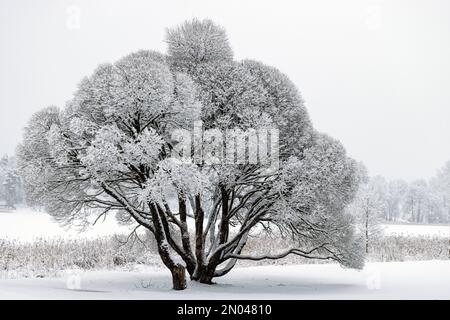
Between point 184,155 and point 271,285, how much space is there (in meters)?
6.10

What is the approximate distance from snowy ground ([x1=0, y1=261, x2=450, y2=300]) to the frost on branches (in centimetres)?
120

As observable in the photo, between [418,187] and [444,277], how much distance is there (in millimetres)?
92616

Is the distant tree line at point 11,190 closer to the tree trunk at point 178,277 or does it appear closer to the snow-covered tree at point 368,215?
the snow-covered tree at point 368,215

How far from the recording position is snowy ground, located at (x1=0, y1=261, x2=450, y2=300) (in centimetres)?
1400

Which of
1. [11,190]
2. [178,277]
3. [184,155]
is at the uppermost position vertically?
[184,155]

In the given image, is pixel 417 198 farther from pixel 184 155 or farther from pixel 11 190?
pixel 184 155

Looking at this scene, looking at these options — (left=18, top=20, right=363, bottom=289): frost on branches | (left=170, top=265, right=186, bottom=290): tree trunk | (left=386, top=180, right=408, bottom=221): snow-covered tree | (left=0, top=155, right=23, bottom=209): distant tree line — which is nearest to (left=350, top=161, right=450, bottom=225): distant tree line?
(left=386, top=180, right=408, bottom=221): snow-covered tree

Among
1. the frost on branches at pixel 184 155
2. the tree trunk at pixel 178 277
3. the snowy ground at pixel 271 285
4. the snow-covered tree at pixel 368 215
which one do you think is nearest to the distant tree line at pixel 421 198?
the snow-covered tree at pixel 368 215

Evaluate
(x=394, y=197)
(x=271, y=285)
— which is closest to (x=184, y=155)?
(x=271, y=285)

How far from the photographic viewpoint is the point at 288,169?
49.7ft

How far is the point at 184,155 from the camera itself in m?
14.6

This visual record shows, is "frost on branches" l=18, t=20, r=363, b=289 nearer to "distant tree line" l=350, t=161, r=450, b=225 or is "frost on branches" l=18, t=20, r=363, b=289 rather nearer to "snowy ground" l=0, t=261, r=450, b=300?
"snowy ground" l=0, t=261, r=450, b=300
